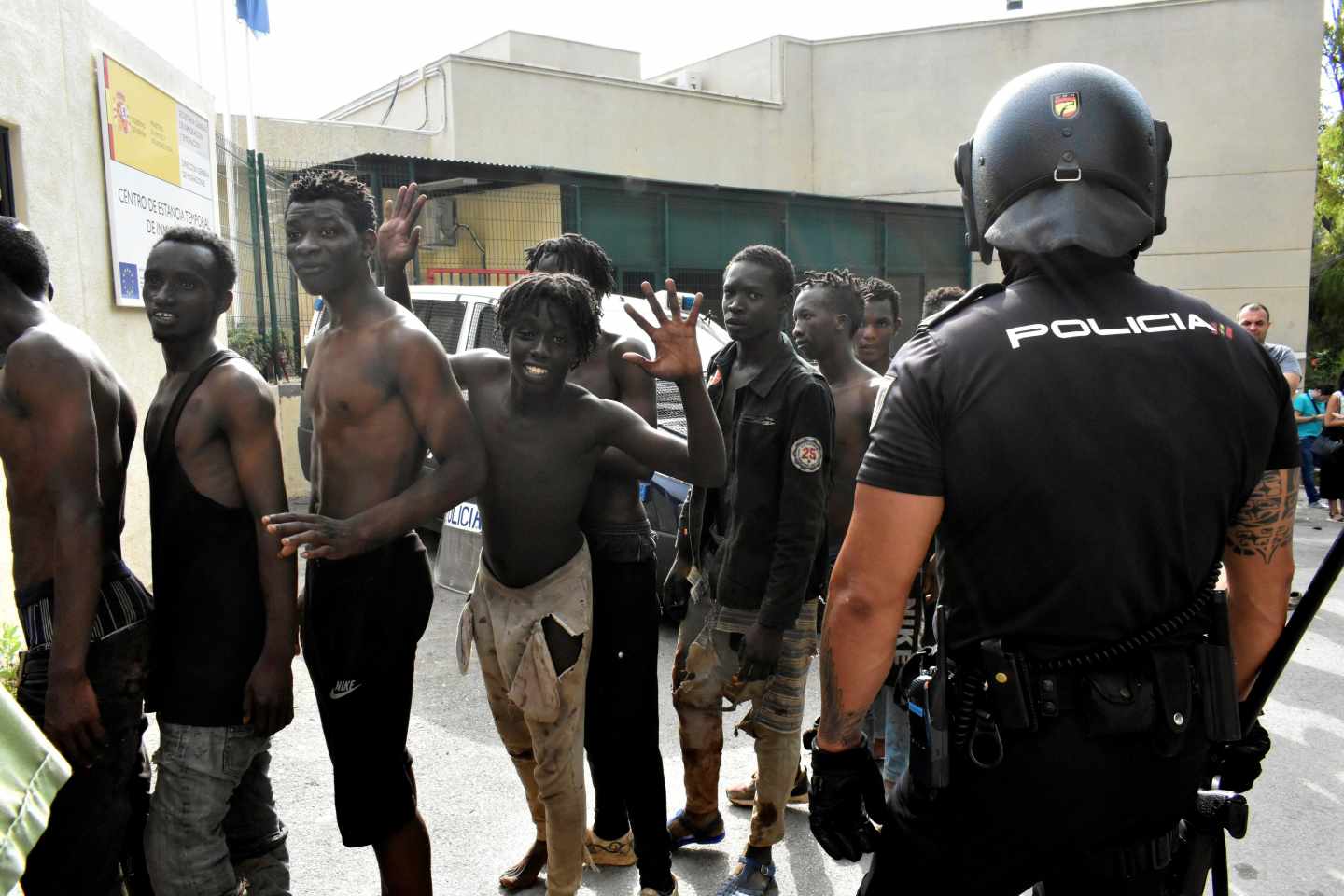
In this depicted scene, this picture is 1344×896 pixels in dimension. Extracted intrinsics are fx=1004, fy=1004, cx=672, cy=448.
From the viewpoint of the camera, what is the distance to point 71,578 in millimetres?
2293

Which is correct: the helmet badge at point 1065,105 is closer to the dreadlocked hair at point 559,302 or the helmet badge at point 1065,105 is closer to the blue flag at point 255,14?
the dreadlocked hair at point 559,302

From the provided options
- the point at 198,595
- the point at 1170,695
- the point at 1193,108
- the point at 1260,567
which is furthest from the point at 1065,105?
the point at 1193,108

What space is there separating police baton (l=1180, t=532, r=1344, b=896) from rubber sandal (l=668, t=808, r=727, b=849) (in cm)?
180

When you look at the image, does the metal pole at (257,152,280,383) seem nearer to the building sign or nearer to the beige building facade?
the building sign

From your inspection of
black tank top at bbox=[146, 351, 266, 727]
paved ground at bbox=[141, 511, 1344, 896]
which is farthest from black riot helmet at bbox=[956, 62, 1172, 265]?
paved ground at bbox=[141, 511, 1344, 896]

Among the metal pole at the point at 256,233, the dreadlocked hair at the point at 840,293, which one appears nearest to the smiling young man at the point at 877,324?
the dreadlocked hair at the point at 840,293

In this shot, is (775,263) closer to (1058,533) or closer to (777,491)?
(777,491)

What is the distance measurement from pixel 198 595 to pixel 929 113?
20433 mm

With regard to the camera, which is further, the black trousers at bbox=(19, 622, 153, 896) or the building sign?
the building sign

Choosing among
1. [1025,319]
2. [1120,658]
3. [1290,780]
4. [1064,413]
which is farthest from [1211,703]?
[1290,780]

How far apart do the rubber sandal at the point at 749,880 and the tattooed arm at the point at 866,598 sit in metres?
1.48

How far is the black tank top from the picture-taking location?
2.43 metres

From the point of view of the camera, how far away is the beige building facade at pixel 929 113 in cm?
1788

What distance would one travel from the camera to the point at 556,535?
9.50 ft
